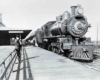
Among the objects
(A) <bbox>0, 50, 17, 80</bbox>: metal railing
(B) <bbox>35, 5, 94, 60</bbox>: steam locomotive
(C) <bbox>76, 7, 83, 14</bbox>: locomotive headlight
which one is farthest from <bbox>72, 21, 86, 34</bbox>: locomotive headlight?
(A) <bbox>0, 50, 17, 80</bbox>: metal railing

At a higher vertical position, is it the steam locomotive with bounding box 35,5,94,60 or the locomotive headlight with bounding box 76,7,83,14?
the locomotive headlight with bounding box 76,7,83,14

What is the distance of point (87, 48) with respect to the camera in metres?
13.3

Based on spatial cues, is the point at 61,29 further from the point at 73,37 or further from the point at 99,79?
the point at 99,79

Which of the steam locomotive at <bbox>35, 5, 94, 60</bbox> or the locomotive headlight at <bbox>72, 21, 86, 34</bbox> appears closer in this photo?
the steam locomotive at <bbox>35, 5, 94, 60</bbox>

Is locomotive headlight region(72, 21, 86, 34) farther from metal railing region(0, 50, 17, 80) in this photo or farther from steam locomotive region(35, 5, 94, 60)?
metal railing region(0, 50, 17, 80)

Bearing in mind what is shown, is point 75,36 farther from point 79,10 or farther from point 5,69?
point 5,69

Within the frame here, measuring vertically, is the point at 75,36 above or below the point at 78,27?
below

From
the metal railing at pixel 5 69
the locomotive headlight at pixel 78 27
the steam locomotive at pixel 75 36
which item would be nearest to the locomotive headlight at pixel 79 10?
the steam locomotive at pixel 75 36

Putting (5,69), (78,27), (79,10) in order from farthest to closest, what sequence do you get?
(79,10)
(78,27)
(5,69)

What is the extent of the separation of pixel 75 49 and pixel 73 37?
1267mm

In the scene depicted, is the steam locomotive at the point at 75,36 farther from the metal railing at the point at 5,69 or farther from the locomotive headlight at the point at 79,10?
the metal railing at the point at 5,69

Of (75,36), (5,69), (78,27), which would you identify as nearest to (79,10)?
(78,27)

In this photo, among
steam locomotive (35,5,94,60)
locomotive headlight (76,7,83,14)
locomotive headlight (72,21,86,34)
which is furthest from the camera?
locomotive headlight (76,7,83,14)

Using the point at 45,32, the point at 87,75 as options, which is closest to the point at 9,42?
the point at 45,32
